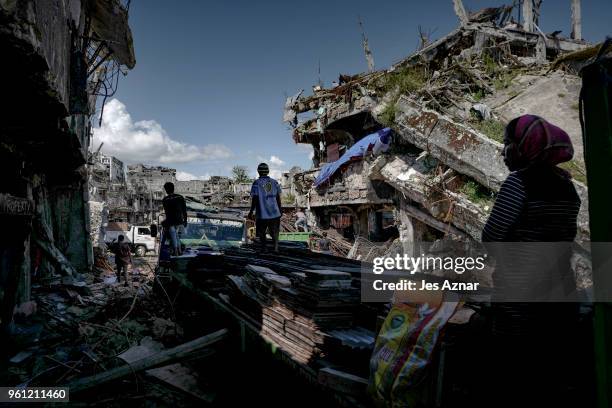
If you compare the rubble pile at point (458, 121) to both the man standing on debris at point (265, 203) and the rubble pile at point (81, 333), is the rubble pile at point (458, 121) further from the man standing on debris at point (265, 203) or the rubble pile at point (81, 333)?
the rubble pile at point (81, 333)

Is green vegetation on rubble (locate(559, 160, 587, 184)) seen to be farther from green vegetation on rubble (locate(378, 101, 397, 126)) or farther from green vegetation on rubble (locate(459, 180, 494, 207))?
green vegetation on rubble (locate(378, 101, 397, 126))

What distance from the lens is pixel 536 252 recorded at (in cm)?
194

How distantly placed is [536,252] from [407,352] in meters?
0.94

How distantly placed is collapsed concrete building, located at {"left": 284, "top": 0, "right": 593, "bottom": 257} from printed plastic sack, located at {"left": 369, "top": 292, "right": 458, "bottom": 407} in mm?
7159

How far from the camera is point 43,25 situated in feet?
11.0

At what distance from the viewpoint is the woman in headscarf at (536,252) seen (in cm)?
190

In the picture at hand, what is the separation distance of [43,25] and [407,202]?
1168 centimetres

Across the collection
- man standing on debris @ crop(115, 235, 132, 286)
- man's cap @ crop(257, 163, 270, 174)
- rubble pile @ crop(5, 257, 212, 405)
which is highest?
man's cap @ crop(257, 163, 270, 174)

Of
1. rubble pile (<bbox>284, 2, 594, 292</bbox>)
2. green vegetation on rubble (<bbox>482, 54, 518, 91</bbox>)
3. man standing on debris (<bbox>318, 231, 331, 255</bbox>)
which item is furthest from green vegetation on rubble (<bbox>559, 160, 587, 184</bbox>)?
man standing on debris (<bbox>318, 231, 331, 255</bbox>)

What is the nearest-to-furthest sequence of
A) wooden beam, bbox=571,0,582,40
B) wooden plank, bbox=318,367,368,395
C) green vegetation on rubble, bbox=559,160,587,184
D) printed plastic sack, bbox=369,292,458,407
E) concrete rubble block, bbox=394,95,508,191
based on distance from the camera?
printed plastic sack, bbox=369,292,458,407 < wooden plank, bbox=318,367,368,395 < green vegetation on rubble, bbox=559,160,587,184 < concrete rubble block, bbox=394,95,508,191 < wooden beam, bbox=571,0,582,40

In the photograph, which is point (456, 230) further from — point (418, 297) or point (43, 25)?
point (43, 25)

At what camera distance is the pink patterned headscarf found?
1.90 meters

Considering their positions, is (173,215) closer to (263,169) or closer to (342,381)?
(263,169)

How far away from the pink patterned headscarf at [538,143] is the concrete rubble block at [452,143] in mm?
7219
